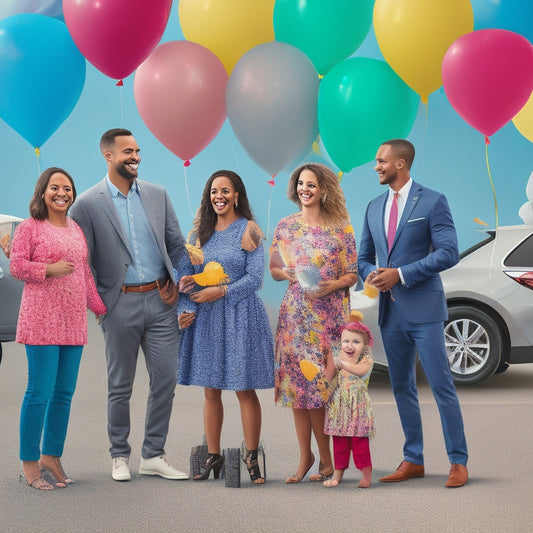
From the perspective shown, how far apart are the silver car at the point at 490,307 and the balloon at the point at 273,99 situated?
1948mm

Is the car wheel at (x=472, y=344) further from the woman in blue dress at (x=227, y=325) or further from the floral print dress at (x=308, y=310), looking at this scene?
the woman in blue dress at (x=227, y=325)

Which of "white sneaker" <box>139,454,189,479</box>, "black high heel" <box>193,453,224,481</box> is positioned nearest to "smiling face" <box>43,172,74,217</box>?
"white sneaker" <box>139,454,189,479</box>

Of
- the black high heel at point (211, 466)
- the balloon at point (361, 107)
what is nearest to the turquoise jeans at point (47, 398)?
the black high heel at point (211, 466)

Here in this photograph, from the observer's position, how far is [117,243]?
183 inches

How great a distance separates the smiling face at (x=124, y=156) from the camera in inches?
182

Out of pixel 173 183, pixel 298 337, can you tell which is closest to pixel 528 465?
pixel 298 337

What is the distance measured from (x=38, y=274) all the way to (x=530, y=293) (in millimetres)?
4259

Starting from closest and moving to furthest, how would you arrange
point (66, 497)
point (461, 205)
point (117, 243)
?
point (66, 497), point (117, 243), point (461, 205)

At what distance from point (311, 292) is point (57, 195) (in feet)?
4.49

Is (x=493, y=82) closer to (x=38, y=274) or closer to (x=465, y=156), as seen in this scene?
(x=38, y=274)

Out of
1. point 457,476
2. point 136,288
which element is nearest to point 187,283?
point 136,288

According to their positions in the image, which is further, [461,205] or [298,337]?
[461,205]

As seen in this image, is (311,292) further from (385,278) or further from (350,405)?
(350,405)

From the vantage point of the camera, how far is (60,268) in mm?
4387
